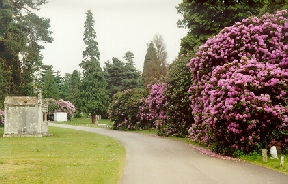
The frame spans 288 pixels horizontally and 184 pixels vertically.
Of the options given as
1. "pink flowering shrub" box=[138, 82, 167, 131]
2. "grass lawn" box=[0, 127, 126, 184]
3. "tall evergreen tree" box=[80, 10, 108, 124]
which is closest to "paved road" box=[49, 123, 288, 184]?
"grass lawn" box=[0, 127, 126, 184]

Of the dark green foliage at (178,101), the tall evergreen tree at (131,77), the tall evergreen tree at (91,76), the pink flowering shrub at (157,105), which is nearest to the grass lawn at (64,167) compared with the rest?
the dark green foliage at (178,101)

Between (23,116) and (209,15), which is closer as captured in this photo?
(209,15)

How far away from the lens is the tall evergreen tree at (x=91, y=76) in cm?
6281

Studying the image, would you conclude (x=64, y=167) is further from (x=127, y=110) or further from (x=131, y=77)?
(x=131, y=77)

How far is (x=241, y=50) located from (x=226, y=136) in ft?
16.7

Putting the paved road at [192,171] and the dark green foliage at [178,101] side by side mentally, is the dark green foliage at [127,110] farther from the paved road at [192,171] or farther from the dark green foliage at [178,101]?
the paved road at [192,171]

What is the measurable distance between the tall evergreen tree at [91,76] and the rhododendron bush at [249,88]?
140ft

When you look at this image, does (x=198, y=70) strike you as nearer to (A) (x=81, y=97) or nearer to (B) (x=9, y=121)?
(B) (x=9, y=121)

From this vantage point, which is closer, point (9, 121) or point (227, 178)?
point (227, 178)

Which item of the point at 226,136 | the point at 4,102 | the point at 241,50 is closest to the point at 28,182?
the point at 226,136

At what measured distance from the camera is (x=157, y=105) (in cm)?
3438

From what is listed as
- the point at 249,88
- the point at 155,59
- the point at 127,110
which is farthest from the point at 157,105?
the point at 155,59

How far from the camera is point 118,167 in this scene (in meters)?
14.7

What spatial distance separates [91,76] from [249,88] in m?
46.9
